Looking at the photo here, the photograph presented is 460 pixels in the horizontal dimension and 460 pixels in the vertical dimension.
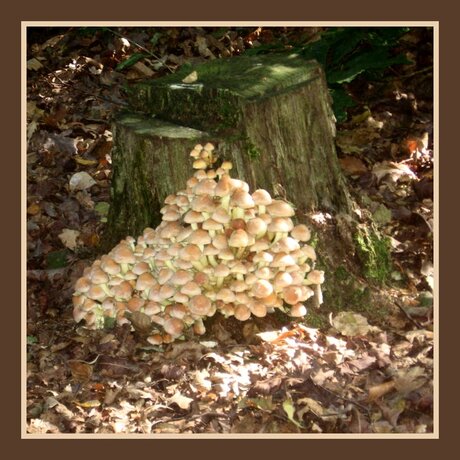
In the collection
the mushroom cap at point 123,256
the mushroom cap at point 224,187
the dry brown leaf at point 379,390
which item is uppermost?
the mushroom cap at point 224,187

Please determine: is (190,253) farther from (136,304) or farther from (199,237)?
(136,304)

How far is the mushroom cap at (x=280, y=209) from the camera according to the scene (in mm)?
5621

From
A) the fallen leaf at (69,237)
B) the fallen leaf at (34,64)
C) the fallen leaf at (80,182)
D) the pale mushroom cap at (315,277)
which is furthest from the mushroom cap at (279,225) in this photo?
the fallen leaf at (34,64)

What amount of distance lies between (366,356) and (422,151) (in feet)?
13.6

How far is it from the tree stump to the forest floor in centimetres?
90

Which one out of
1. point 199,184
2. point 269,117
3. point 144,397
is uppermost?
point 269,117

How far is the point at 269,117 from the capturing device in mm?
6102

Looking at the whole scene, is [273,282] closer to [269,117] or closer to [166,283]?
[166,283]

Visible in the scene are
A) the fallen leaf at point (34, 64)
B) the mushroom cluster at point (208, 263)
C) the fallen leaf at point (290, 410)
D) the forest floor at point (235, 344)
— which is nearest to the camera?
the fallen leaf at point (290, 410)

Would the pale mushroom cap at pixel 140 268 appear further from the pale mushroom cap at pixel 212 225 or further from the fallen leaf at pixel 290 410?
the fallen leaf at pixel 290 410

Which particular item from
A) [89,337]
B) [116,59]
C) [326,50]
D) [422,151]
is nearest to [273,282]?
[89,337]

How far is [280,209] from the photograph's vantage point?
18.5 feet

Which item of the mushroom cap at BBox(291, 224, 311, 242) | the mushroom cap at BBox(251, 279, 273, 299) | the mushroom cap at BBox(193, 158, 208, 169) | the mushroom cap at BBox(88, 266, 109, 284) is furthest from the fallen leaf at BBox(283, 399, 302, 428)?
the mushroom cap at BBox(193, 158, 208, 169)

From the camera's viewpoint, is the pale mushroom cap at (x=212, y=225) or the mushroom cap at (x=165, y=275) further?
the mushroom cap at (x=165, y=275)
